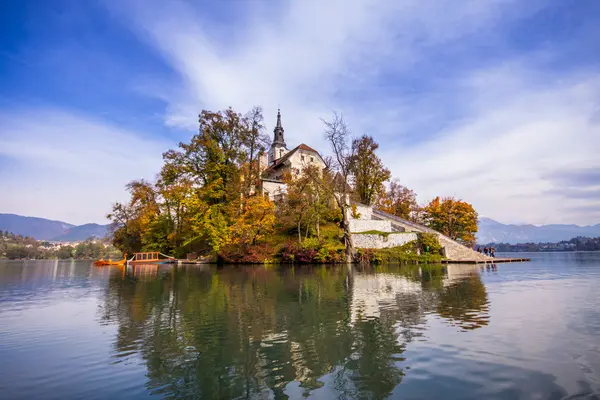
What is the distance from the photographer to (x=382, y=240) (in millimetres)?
38281

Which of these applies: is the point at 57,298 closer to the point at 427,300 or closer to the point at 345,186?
the point at 427,300

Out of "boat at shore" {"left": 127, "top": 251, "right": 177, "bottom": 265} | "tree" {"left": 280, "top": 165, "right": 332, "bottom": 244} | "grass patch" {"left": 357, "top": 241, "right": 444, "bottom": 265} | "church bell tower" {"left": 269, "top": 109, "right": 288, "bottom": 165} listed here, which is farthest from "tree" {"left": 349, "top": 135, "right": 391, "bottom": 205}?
"boat at shore" {"left": 127, "top": 251, "right": 177, "bottom": 265}

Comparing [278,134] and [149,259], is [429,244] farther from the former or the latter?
[278,134]

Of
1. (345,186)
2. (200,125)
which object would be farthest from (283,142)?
(345,186)

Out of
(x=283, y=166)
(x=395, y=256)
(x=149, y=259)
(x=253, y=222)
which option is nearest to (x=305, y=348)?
(x=395, y=256)

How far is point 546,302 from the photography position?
1137cm

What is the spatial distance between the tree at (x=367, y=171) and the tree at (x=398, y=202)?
29.1 ft

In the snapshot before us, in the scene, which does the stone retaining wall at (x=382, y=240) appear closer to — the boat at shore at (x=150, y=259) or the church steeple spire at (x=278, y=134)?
the boat at shore at (x=150, y=259)

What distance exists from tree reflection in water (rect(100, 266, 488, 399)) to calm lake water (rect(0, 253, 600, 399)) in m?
0.03

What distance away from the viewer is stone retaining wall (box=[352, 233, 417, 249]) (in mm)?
38219

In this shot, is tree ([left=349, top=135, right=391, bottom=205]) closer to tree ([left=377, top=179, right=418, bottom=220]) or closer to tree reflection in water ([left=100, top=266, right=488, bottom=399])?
tree ([left=377, top=179, right=418, bottom=220])

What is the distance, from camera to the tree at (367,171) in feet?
163

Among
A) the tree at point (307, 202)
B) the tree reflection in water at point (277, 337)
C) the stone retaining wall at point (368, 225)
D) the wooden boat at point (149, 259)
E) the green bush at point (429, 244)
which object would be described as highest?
the tree at point (307, 202)

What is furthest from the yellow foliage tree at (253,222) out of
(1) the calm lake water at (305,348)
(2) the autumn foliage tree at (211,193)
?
(1) the calm lake water at (305,348)
